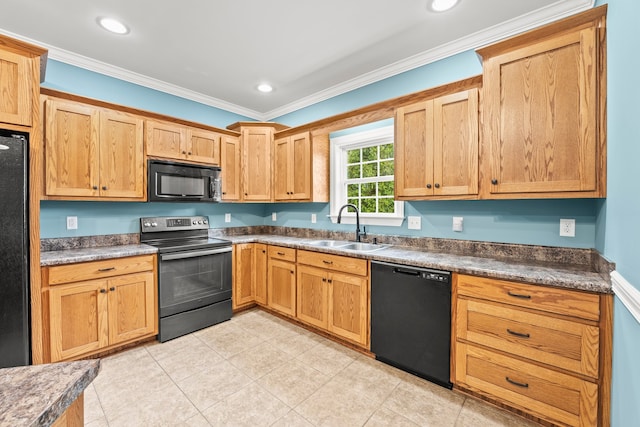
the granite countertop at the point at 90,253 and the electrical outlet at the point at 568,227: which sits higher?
the electrical outlet at the point at 568,227

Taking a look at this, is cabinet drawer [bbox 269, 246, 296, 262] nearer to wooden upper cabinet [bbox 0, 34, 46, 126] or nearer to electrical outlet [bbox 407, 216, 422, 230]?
electrical outlet [bbox 407, 216, 422, 230]

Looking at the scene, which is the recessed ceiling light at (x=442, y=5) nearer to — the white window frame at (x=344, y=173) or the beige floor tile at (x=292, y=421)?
the white window frame at (x=344, y=173)

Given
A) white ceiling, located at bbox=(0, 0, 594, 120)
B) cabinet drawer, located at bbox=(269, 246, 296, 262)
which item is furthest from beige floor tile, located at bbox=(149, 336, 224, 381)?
white ceiling, located at bbox=(0, 0, 594, 120)

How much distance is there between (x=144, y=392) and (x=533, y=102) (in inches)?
130

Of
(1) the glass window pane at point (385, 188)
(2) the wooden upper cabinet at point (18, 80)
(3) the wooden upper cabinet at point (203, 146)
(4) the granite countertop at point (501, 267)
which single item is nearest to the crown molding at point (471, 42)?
(1) the glass window pane at point (385, 188)

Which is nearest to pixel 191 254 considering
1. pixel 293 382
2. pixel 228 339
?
pixel 228 339

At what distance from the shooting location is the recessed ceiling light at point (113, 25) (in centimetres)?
219

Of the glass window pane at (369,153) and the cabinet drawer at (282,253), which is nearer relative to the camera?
the cabinet drawer at (282,253)

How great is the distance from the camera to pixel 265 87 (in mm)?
3396

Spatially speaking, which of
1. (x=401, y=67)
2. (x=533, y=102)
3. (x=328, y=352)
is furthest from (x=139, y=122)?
(x=533, y=102)

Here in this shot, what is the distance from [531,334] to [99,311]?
320cm

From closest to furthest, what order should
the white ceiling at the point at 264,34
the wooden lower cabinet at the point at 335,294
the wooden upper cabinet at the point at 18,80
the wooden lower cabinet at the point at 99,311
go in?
the wooden upper cabinet at the point at 18,80 < the white ceiling at the point at 264,34 < the wooden lower cabinet at the point at 99,311 < the wooden lower cabinet at the point at 335,294

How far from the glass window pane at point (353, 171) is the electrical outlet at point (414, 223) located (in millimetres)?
945

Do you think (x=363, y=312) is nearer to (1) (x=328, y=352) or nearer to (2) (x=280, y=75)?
(1) (x=328, y=352)
